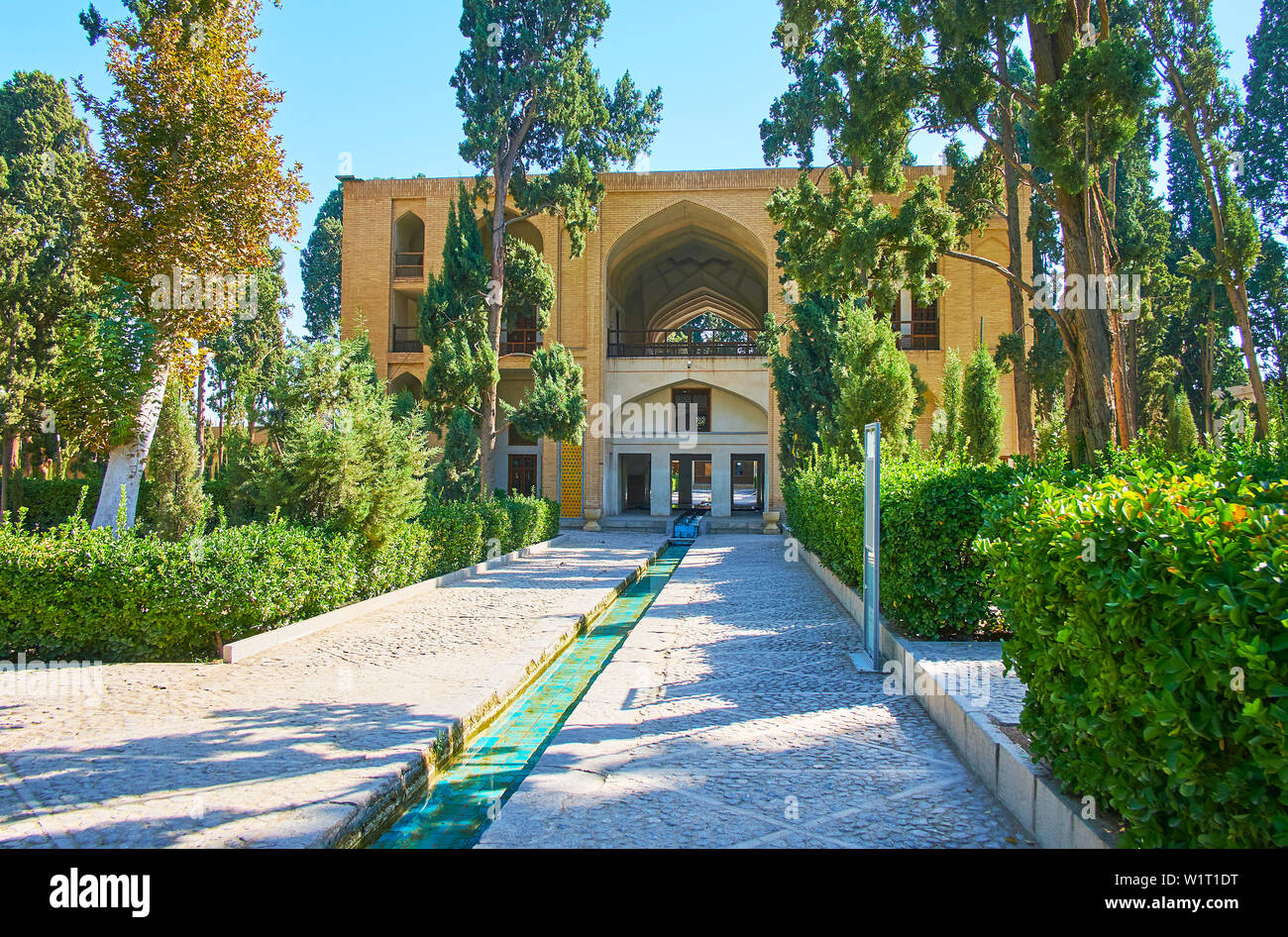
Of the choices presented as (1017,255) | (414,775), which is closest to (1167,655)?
(414,775)

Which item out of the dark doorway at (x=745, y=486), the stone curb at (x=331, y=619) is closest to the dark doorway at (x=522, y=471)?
the dark doorway at (x=745, y=486)

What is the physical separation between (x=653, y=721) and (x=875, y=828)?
5.94ft

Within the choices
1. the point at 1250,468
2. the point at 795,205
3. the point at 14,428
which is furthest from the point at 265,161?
the point at 14,428

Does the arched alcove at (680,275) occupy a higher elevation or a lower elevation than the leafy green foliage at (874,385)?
higher

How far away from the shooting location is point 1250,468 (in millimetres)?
3637

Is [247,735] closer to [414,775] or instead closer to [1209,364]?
[414,775]

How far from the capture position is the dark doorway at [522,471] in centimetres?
2700

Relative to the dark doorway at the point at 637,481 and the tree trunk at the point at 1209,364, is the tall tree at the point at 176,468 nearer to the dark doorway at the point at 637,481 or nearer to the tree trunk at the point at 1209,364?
the dark doorway at the point at 637,481

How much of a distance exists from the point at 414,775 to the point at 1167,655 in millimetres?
3306

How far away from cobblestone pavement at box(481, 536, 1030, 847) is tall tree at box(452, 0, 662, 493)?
12470 mm

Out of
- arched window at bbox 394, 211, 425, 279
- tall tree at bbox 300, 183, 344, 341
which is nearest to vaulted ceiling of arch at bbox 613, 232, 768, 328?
arched window at bbox 394, 211, 425, 279

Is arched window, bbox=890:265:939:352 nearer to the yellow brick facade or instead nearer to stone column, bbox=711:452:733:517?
the yellow brick facade

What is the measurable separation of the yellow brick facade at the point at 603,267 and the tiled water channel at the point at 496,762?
696 inches
